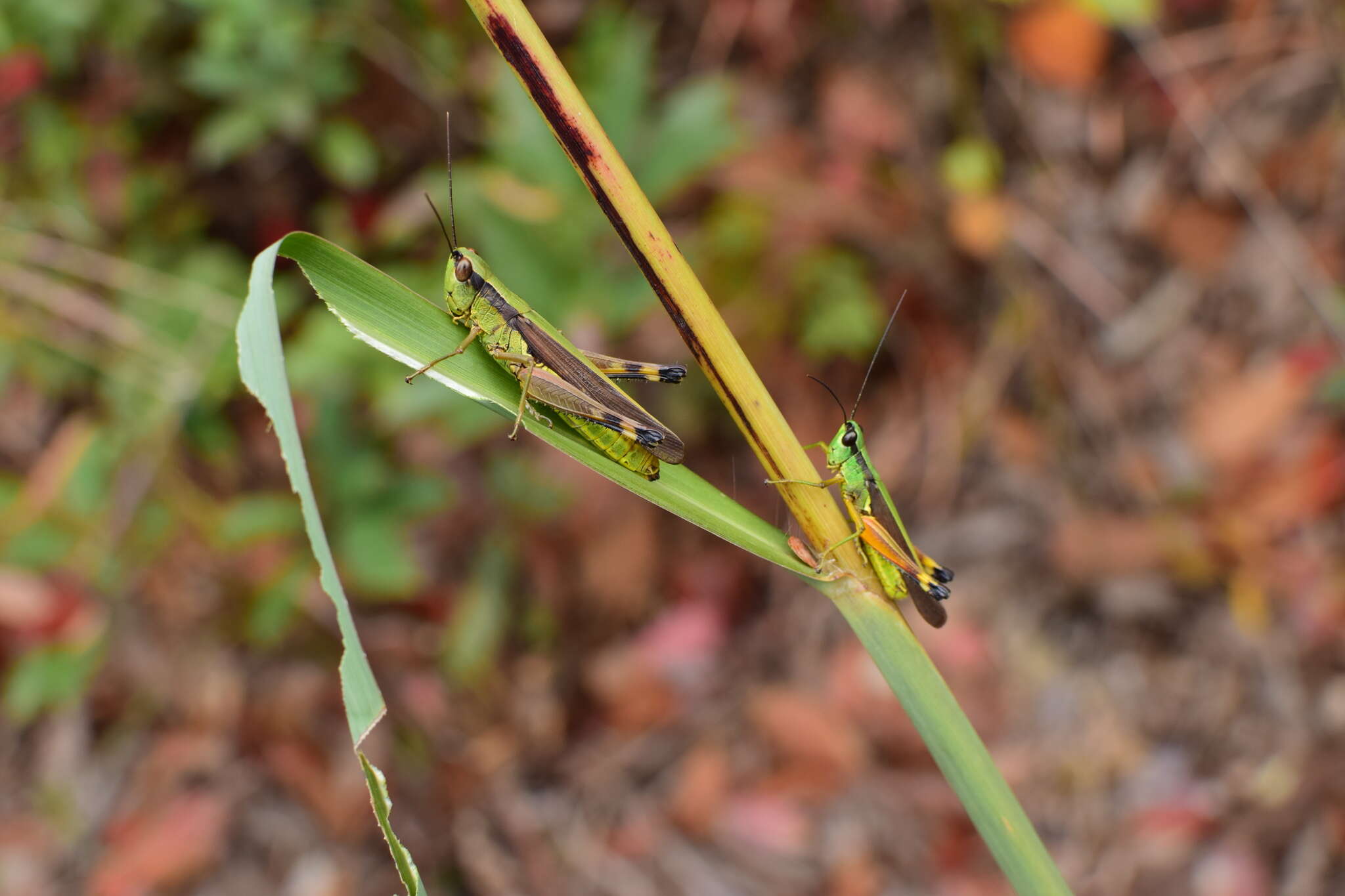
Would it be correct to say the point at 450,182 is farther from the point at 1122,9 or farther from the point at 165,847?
the point at 165,847

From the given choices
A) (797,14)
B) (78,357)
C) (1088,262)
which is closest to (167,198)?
(78,357)

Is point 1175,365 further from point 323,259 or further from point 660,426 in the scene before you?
point 323,259

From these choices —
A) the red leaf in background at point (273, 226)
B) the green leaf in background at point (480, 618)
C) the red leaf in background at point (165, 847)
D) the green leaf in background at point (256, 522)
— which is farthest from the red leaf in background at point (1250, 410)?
the red leaf in background at point (165, 847)

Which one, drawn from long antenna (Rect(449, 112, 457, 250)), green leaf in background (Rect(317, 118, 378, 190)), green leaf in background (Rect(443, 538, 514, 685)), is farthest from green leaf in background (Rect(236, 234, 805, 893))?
green leaf in background (Rect(317, 118, 378, 190))

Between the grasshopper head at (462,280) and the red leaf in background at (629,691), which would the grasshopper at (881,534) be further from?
the red leaf in background at (629,691)

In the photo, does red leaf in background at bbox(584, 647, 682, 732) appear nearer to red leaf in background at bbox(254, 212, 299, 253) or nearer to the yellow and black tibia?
the yellow and black tibia

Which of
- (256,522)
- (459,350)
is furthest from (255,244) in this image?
(459,350)
